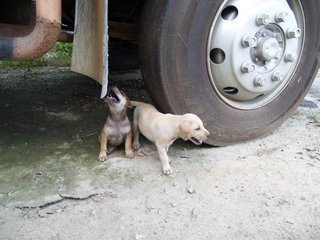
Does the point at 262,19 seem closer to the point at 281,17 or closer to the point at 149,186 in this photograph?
the point at 281,17

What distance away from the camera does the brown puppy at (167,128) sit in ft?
6.95

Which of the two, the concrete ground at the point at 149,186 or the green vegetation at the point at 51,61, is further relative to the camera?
the green vegetation at the point at 51,61

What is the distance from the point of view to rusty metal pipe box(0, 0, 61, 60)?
1.69 m

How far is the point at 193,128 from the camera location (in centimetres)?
211

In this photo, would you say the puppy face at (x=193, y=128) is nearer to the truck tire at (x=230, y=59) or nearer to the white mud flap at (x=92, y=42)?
the truck tire at (x=230, y=59)

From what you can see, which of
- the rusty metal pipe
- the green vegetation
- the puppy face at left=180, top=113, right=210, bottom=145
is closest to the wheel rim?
the puppy face at left=180, top=113, right=210, bottom=145

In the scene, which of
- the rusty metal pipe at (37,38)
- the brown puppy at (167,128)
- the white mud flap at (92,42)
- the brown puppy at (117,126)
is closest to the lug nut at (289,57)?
the brown puppy at (167,128)

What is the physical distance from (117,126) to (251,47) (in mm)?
883

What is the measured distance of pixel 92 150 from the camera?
239 cm

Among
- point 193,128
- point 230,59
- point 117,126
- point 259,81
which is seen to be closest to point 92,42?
point 117,126

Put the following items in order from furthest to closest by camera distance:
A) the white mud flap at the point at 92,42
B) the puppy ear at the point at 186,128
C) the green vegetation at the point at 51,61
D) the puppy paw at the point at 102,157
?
the green vegetation at the point at 51,61 → the puppy paw at the point at 102,157 → the puppy ear at the point at 186,128 → the white mud flap at the point at 92,42

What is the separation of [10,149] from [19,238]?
2.77 feet

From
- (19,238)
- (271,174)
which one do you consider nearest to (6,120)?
(19,238)

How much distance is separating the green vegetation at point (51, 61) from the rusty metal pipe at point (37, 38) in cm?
259
